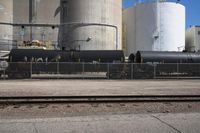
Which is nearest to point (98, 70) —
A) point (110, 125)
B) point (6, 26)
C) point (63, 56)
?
point (63, 56)

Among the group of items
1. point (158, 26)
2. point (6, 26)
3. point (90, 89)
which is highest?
point (158, 26)

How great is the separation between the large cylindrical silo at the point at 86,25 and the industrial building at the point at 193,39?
20391mm

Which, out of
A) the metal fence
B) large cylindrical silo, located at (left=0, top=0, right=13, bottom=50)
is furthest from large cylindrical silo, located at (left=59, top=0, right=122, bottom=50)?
the metal fence

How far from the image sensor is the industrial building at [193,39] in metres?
76.4

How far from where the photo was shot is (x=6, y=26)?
205 ft

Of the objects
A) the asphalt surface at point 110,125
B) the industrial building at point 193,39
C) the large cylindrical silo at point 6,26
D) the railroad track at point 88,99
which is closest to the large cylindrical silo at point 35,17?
the large cylindrical silo at point 6,26

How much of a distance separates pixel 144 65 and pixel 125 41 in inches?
1288

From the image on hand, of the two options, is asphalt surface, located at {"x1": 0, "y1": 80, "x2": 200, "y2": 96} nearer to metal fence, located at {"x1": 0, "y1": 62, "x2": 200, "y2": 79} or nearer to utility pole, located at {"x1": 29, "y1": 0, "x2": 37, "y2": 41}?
metal fence, located at {"x1": 0, "y1": 62, "x2": 200, "y2": 79}

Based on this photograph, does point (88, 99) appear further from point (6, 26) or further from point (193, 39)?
point (193, 39)

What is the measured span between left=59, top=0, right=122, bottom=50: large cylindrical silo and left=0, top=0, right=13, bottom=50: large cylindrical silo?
27.1 feet

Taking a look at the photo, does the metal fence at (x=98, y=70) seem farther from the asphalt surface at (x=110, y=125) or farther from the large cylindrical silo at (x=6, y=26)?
the asphalt surface at (x=110, y=125)

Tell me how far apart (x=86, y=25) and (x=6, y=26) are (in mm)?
12888

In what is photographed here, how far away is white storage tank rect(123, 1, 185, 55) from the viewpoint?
224 feet

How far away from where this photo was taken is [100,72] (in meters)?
42.2
